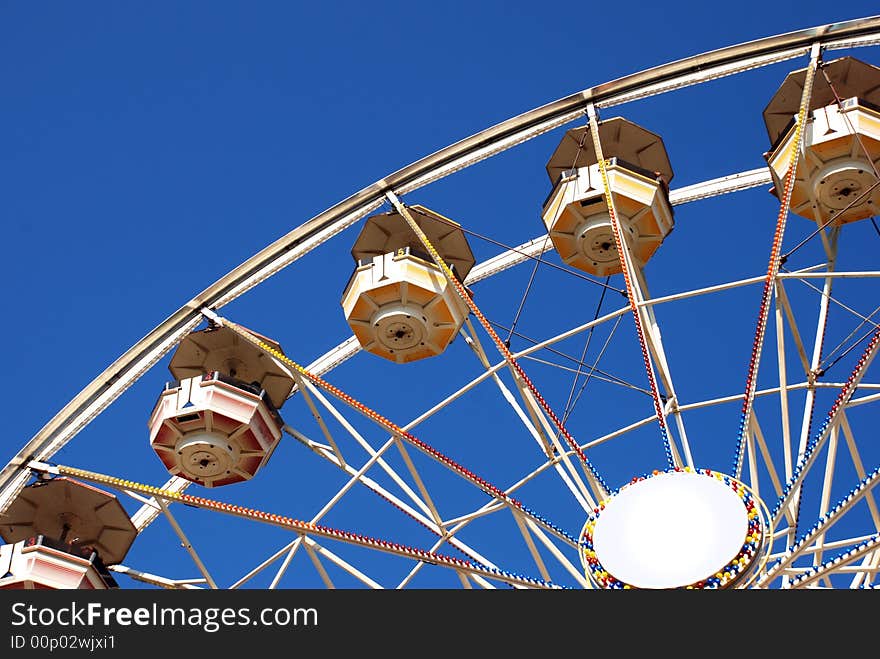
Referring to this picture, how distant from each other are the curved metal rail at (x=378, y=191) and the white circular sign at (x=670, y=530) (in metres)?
6.19

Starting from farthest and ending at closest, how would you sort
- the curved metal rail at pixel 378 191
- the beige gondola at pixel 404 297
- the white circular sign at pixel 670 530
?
the beige gondola at pixel 404 297, the curved metal rail at pixel 378 191, the white circular sign at pixel 670 530

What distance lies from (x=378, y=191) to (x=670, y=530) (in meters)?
7.46

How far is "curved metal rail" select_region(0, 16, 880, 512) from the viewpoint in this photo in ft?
62.0

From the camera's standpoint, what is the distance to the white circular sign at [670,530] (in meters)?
14.5

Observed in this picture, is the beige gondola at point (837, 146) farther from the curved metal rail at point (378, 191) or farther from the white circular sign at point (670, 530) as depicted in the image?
the white circular sign at point (670, 530)

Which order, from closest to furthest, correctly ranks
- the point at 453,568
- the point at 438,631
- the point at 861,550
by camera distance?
1. the point at 438,631
2. the point at 861,550
3. the point at 453,568

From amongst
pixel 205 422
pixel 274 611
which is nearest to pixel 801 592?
pixel 274 611

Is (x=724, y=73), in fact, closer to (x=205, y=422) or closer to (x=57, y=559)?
(x=205, y=422)

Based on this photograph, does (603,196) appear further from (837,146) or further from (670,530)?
(670,530)

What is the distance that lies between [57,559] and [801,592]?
41.4 feet

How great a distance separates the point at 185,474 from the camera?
67.7 ft

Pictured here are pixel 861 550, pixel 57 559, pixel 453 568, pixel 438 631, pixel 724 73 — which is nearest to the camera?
Result: pixel 438 631

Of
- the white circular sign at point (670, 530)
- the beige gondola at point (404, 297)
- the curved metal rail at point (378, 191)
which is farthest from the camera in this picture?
the beige gondola at point (404, 297)

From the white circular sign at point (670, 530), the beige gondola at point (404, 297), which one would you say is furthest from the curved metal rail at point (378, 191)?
the white circular sign at point (670, 530)
